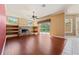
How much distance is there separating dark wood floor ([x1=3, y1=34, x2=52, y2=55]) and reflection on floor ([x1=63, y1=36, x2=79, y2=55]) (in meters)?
0.29

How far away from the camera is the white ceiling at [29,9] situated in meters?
1.93

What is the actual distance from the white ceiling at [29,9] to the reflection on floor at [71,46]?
549 millimetres

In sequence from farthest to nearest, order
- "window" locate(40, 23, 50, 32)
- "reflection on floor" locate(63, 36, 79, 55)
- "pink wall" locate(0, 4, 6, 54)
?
"window" locate(40, 23, 50, 32), "reflection on floor" locate(63, 36, 79, 55), "pink wall" locate(0, 4, 6, 54)

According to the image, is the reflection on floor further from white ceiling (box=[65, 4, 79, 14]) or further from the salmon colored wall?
white ceiling (box=[65, 4, 79, 14])

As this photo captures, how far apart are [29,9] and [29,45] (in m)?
0.60

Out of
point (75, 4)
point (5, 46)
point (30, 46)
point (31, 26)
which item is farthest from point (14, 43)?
point (75, 4)

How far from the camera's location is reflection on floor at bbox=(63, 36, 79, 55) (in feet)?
6.49

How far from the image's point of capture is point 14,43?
1.94 meters

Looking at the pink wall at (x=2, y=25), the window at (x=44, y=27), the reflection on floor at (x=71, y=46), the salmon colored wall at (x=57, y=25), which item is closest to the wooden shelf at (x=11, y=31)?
the pink wall at (x=2, y=25)

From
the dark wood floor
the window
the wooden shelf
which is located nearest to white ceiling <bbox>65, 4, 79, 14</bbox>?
the window

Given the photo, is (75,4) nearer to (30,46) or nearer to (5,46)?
(30,46)
